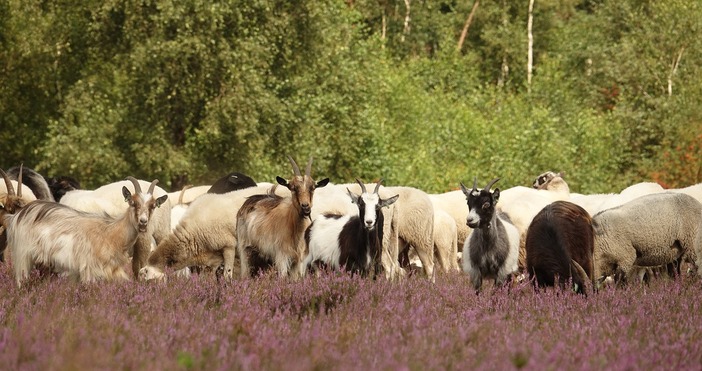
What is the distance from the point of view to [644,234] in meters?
14.3

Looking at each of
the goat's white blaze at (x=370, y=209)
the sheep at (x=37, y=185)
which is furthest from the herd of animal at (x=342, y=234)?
the sheep at (x=37, y=185)

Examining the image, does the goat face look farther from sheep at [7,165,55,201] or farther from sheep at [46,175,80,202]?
sheep at [46,175,80,202]

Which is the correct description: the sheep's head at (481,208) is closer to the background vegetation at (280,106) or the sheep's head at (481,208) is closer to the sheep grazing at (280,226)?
the sheep grazing at (280,226)

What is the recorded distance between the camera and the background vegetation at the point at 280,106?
97.7 ft

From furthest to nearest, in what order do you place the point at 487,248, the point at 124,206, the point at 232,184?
the point at 232,184
the point at 124,206
the point at 487,248

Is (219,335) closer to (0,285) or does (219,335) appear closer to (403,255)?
(0,285)

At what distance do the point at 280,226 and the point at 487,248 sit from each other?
3120mm

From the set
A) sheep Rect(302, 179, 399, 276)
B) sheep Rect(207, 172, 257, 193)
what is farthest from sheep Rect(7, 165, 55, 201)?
sheep Rect(302, 179, 399, 276)

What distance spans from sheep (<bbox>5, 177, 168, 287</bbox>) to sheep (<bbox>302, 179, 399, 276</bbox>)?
2185mm

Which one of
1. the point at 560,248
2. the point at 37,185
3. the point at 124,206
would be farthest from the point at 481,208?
the point at 37,185

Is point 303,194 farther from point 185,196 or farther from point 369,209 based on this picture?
point 185,196

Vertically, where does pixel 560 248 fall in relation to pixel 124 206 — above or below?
above

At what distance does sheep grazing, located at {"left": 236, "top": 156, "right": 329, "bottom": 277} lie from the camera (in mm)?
14000

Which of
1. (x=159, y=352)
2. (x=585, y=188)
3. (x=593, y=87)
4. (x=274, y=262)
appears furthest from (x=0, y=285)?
(x=593, y=87)
